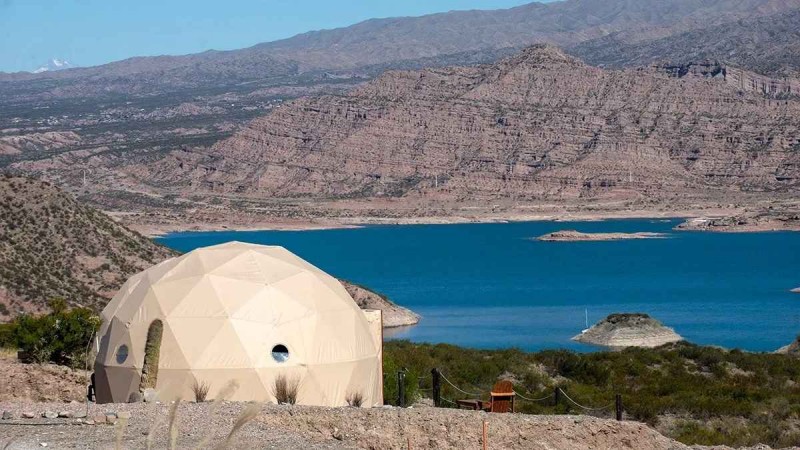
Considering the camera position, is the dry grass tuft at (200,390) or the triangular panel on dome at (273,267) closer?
the dry grass tuft at (200,390)

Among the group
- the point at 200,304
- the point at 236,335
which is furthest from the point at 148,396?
the point at 200,304

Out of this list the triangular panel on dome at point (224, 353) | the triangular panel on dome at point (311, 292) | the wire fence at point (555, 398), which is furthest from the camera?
the wire fence at point (555, 398)

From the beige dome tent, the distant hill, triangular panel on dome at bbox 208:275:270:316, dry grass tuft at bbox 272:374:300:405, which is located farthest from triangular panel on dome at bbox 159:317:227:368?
the distant hill

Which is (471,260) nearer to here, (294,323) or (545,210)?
(545,210)

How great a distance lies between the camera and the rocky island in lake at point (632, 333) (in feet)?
181

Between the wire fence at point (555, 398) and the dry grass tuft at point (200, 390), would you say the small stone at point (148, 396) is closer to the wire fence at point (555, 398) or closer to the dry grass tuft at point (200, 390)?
the dry grass tuft at point (200, 390)

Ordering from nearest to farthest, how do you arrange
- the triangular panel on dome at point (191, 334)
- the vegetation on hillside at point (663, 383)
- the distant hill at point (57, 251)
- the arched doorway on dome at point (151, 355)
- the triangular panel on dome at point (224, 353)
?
the arched doorway on dome at point (151, 355)
the triangular panel on dome at point (224, 353)
the triangular panel on dome at point (191, 334)
the vegetation on hillside at point (663, 383)
the distant hill at point (57, 251)

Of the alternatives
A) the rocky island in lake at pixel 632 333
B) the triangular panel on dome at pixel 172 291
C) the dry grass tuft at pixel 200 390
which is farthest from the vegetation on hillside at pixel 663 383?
the rocky island in lake at pixel 632 333

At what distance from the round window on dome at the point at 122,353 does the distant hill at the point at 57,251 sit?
2665cm

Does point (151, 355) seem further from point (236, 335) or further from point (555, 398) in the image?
point (555, 398)

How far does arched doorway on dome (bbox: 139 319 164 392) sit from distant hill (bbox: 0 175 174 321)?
27.3m

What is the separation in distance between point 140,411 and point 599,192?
169739mm

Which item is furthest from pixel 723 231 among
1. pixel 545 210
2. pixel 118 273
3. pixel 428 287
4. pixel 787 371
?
pixel 787 371

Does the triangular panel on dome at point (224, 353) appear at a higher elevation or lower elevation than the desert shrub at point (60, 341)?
higher
